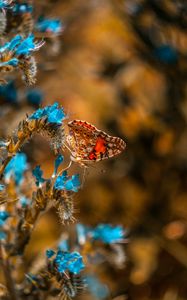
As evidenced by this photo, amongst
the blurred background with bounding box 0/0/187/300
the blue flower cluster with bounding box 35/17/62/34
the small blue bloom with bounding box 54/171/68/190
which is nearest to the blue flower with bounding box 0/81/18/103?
the blurred background with bounding box 0/0/187/300

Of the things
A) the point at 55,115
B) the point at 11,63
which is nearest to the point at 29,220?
the point at 55,115

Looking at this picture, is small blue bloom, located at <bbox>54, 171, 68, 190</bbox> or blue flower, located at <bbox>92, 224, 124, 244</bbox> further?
blue flower, located at <bbox>92, 224, 124, 244</bbox>

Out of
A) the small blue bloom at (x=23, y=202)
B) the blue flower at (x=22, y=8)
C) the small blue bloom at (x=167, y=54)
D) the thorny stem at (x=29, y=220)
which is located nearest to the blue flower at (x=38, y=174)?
the thorny stem at (x=29, y=220)

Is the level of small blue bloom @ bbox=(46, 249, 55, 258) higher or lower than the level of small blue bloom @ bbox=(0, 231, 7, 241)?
higher

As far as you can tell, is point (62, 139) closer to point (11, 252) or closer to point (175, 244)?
point (11, 252)

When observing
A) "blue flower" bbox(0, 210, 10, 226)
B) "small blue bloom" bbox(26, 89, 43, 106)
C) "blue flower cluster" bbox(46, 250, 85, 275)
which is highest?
"blue flower cluster" bbox(46, 250, 85, 275)

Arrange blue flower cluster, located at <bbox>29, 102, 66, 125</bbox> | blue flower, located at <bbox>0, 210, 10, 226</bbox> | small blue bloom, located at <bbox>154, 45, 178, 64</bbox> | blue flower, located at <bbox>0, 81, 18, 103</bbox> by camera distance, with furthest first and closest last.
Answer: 1. small blue bloom, located at <bbox>154, 45, 178, 64</bbox>
2. blue flower, located at <bbox>0, 81, 18, 103</bbox>
3. blue flower, located at <bbox>0, 210, 10, 226</bbox>
4. blue flower cluster, located at <bbox>29, 102, 66, 125</bbox>

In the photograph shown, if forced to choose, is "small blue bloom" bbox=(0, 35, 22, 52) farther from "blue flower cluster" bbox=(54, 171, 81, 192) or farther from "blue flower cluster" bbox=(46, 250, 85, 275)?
"blue flower cluster" bbox=(46, 250, 85, 275)

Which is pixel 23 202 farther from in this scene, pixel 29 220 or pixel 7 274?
pixel 7 274
